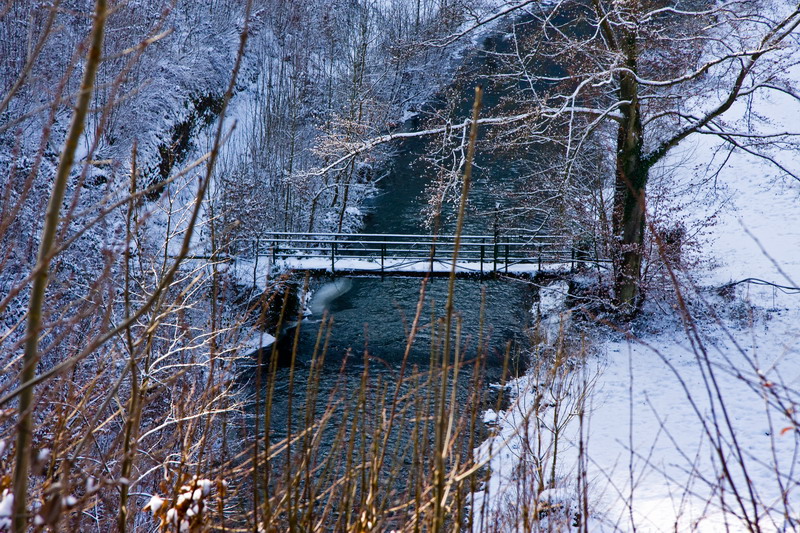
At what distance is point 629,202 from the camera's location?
45.3ft

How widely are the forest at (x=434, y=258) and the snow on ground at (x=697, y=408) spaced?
82mm

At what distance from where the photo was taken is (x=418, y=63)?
30.4m

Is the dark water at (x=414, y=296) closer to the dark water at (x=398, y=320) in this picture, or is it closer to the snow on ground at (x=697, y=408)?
the dark water at (x=398, y=320)

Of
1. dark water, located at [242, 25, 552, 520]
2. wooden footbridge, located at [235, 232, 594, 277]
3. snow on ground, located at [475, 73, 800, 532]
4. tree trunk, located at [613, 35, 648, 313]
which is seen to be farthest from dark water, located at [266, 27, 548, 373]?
tree trunk, located at [613, 35, 648, 313]

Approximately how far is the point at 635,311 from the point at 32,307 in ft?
47.3

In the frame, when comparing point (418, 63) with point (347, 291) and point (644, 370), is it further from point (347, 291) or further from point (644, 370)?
point (644, 370)

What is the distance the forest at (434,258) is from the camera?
6703mm

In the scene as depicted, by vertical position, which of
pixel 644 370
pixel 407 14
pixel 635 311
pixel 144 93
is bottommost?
pixel 644 370

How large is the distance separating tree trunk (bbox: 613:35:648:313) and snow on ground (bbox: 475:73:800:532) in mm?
1112

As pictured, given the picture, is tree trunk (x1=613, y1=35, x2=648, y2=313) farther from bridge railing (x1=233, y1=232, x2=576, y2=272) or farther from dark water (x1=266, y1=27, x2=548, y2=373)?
dark water (x1=266, y1=27, x2=548, y2=373)

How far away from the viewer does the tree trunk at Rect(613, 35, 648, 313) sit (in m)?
13.0

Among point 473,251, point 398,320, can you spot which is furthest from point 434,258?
point 398,320

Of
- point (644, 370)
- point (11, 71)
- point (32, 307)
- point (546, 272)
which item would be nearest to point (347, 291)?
point (546, 272)

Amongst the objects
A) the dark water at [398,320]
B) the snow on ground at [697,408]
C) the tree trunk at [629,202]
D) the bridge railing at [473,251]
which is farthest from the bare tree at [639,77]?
the dark water at [398,320]
